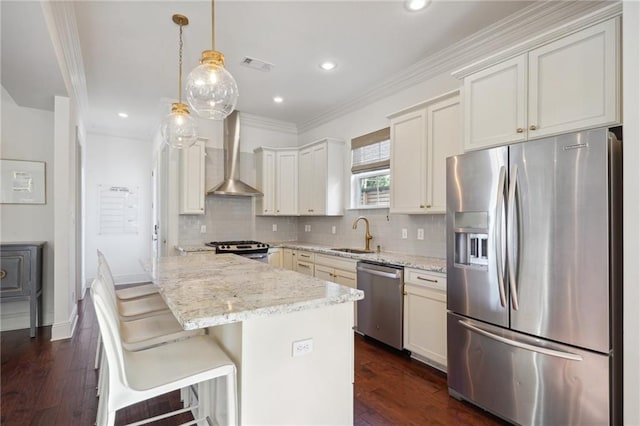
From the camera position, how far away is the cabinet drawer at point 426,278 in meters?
→ 2.61

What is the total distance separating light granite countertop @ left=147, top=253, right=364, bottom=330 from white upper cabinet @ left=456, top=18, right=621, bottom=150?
1569 mm

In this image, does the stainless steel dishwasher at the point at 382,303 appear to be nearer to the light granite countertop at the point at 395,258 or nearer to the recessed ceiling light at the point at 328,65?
the light granite countertop at the point at 395,258

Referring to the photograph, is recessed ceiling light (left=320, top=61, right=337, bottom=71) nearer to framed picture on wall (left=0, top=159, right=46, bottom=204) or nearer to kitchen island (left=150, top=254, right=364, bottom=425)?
kitchen island (left=150, top=254, right=364, bottom=425)

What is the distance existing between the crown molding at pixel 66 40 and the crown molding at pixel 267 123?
2088 millimetres

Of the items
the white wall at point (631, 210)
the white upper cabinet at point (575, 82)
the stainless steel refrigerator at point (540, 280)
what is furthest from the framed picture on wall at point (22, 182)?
the white wall at point (631, 210)

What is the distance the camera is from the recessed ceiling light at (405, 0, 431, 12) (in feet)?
7.98

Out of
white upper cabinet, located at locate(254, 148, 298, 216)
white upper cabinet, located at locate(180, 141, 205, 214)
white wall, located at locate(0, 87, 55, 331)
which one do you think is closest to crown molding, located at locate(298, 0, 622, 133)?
white upper cabinet, located at locate(254, 148, 298, 216)

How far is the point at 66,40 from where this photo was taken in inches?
109

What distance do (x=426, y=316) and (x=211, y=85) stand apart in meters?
2.42

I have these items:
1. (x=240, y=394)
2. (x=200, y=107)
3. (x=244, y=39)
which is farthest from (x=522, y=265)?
(x=244, y=39)

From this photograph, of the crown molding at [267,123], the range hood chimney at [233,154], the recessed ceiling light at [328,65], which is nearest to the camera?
the recessed ceiling light at [328,65]

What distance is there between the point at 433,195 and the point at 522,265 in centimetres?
123

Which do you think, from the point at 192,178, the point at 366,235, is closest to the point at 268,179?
the point at 192,178

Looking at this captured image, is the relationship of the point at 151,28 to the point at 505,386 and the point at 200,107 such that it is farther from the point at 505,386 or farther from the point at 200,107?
the point at 505,386
